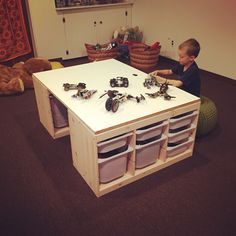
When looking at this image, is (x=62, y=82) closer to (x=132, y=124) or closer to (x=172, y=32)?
(x=132, y=124)

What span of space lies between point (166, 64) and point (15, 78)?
217 cm

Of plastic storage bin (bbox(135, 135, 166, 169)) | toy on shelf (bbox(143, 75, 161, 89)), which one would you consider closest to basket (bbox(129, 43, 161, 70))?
toy on shelf (bbox(143, 75, 161, 89))

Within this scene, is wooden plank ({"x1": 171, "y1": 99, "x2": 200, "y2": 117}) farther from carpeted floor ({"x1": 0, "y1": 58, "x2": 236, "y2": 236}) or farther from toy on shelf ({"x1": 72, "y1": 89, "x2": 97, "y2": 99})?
toy on shelf ({"x1": 72, "y1": 89, "x2": 97, "y2": 99})

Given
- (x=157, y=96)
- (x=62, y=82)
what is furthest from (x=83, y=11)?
(x=157, y=96)

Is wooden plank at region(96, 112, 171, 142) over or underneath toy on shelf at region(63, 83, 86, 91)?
underneath

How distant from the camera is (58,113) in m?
2.21

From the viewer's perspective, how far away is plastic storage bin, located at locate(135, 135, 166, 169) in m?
1.73

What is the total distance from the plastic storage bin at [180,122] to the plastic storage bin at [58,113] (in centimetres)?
93

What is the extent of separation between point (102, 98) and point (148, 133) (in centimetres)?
39

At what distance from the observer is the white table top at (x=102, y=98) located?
61.0 inches

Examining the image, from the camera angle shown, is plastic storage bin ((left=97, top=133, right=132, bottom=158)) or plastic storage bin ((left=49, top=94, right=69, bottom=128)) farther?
plastic storage bin ((left=49, top=94, right=69, bottom=128))

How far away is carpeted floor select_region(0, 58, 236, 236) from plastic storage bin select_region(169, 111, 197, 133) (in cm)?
29

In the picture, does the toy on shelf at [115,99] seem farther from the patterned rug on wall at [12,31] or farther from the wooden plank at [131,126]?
the patterned rug on wall at [12,31]

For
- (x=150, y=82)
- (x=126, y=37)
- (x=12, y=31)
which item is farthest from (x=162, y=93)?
(x=12, y=31)
